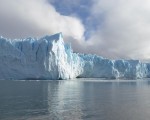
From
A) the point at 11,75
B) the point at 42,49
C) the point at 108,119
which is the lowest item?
the point at 108,119

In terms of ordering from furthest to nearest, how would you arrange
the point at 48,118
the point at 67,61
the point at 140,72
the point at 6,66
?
the point at 140,72 → the point at 67,61 → the point at 6,66 → the point at 48,118

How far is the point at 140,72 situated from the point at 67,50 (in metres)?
43.5

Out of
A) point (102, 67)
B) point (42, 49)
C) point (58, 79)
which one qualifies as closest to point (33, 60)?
point (42, 49)

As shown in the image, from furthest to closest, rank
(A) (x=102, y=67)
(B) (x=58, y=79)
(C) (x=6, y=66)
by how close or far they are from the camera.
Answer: (A) (x=102, y=67), (B) (x=58, y=79), (C) (x=6, y=66)

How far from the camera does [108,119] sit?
59.3ft

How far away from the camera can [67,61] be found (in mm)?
76062

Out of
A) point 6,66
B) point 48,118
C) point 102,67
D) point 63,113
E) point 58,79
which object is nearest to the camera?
point 48,118

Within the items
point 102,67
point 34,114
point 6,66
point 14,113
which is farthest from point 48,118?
point 102,67

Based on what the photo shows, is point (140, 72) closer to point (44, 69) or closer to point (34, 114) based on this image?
point (44, 69)

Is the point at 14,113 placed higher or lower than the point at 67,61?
lower

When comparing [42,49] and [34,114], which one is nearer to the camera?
[34,114]

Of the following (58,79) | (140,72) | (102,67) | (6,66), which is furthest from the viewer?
(140,72)

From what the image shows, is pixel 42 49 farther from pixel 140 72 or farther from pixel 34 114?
pixel 140 72

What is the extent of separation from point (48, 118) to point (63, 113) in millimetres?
2126
